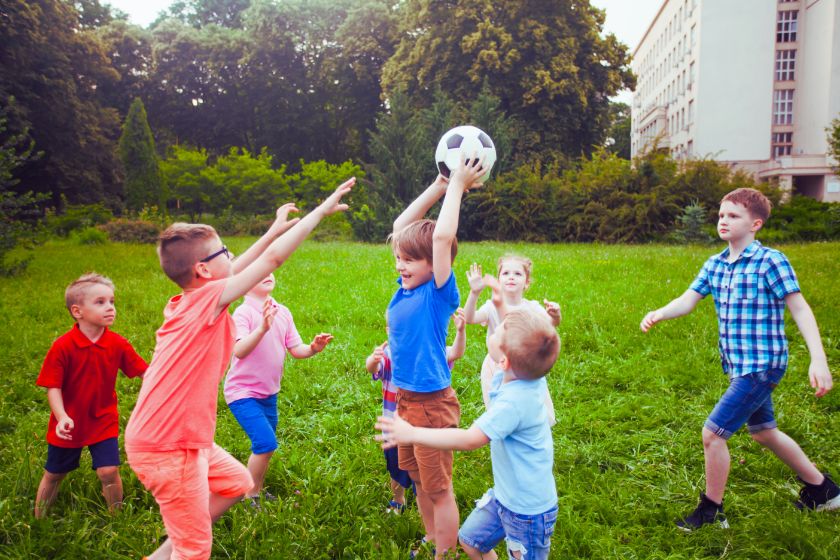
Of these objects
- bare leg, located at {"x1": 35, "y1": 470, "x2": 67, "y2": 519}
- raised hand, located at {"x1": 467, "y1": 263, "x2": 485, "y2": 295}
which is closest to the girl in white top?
raised hand, located at {"x1": 467, "y1": 263, "x2": 485, "y2": 295}

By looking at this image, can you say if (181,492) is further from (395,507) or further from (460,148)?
(460,148)

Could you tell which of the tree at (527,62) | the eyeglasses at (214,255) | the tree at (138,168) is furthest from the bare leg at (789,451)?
the tree at (138,168)

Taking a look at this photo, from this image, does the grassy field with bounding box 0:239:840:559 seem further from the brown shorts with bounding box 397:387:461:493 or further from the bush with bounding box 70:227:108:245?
the bush with bounding box 70:227:108:245

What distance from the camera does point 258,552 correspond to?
10.9 feet

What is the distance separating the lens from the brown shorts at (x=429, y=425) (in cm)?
301

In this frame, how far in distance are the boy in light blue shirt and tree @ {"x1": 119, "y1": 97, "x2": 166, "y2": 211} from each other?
95.7 feet

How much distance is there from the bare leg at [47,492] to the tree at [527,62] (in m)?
27.3

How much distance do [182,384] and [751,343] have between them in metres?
3.22

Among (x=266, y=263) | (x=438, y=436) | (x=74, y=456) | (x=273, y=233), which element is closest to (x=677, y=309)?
(x=438, y=436)

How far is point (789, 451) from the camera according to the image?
12.6 feet

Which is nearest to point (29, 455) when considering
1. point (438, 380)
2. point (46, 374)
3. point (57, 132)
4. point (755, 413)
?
point (46, 374)

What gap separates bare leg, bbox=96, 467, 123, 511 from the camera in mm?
3705

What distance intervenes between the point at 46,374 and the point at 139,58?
44226 mm

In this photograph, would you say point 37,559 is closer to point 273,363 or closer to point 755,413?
point 273,363
